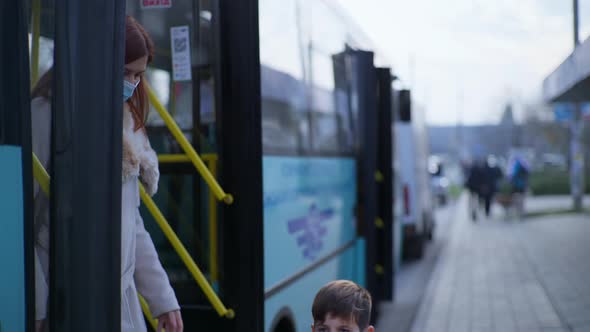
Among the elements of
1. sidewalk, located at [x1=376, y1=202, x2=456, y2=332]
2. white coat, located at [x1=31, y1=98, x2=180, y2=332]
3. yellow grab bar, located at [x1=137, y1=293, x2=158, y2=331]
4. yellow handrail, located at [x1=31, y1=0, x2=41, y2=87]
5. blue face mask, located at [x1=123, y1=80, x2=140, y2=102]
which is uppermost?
yellow handrail, located at [x1=31, y1=0, x2=41, y2=87]

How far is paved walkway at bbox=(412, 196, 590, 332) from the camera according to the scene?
8.30 metres

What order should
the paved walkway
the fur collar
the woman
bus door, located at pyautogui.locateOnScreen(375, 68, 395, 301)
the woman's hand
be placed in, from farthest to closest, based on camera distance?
the paved walkway
bus door, located at pyautogui.locateOnScreen(375, 68, 395, 301)
the woman's hand
the fur collar
the woman

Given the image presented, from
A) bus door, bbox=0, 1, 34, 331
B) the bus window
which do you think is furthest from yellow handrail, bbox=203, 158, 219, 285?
bus door, bbox=0, 1, 34, 331

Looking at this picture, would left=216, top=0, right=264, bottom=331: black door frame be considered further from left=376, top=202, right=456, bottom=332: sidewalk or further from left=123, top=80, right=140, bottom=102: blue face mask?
left=376, top=202, right=456, bottom=332: sidewalk

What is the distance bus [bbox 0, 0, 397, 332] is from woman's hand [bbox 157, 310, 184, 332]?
0.60 m

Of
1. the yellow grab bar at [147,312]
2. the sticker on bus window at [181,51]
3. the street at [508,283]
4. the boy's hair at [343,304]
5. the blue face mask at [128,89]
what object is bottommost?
the street at [508,283]

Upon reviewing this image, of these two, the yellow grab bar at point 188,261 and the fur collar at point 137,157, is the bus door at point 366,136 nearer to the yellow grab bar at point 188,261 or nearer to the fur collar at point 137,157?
the yellow grab bar at point 188,261

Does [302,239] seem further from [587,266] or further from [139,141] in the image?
[587,266]

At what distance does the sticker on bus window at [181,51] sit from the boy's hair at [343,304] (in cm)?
184

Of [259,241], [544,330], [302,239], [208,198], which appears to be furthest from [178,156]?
[544,330]

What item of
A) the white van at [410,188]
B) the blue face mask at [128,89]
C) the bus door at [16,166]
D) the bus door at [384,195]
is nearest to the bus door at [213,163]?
the blue face mask at [128,89]

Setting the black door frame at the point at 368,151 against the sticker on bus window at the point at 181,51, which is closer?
the sticker on bus window at the point at 181,51

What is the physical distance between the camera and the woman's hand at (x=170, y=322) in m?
3.03

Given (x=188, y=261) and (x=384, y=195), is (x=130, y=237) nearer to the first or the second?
(x=188, y=261)
